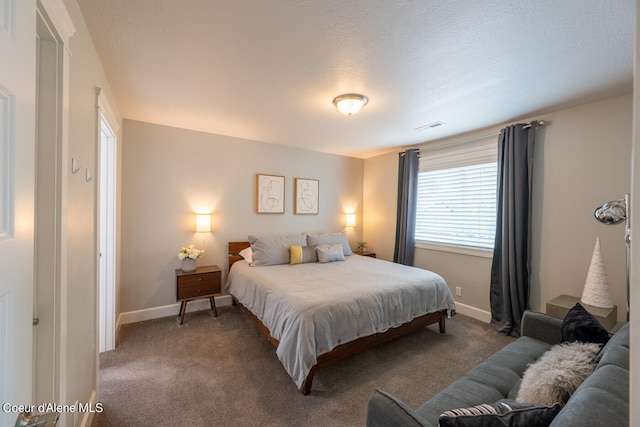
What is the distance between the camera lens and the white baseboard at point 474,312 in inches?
131

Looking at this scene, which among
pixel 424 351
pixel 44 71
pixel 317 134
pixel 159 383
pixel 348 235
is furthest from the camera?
pixel 348 235

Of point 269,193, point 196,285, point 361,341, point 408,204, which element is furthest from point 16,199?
point 408,204

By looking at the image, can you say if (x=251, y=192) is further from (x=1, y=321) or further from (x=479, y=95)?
(x=1, y=321)

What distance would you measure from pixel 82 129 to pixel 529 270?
13.8 feet

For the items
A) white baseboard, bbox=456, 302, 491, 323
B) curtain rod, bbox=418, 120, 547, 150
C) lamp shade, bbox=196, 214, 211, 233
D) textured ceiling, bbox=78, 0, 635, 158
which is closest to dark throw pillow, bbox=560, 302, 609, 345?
textured ceiling, bbox=78, 0, 635, 158

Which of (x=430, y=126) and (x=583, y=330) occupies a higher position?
(x=430, y=126)

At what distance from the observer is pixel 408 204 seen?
4211 mm

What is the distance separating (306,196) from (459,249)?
2524 mm

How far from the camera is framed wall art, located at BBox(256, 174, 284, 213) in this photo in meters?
4.05

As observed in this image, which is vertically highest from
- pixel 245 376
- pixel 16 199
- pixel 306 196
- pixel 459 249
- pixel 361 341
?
pixel 306 196

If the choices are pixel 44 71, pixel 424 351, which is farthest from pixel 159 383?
pixel 424 351

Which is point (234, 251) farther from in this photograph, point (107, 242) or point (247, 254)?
point (107, 242)

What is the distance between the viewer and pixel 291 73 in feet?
6.86

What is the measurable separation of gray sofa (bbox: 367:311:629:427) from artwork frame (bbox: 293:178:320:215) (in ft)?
10.6
